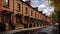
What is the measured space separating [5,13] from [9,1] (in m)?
3.71

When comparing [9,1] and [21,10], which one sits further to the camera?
[21,10]

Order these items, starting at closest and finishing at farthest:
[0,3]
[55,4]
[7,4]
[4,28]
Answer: [55,4] < [4,28] < [0,3] < [7,4]

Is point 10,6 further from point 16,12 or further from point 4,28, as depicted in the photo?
point 4,28

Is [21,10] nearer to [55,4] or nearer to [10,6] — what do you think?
[10,6]

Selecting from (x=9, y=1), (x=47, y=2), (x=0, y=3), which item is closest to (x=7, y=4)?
(x=9, y=1)

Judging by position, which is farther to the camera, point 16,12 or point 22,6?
point 22,6

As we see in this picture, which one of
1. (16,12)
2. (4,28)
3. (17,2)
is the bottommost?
(4,28)

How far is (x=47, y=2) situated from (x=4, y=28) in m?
14.7

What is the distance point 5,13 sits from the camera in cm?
3291

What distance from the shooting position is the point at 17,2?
133 feet

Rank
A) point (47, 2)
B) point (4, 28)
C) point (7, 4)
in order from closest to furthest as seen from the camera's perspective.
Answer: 1. point (47, 2)
2. point (4, 28)
3. point (7, 4)

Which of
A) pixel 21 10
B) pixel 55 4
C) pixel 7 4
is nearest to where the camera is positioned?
pixel 55 4

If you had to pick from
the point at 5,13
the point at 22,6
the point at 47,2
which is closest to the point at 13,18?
the point at 5,13

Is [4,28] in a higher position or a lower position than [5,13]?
lower
